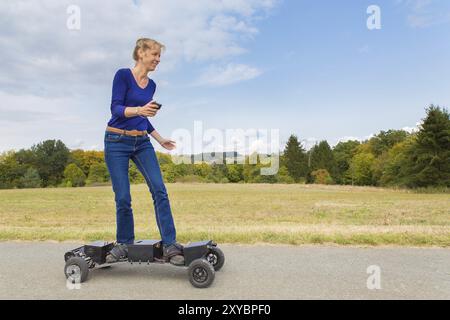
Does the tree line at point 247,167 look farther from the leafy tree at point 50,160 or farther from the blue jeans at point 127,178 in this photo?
the blue jeans at point 127,178

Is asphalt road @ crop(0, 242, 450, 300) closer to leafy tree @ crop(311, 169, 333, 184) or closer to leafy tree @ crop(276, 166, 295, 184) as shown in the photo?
leafy tree @ crop(276, 166, 295, 184)

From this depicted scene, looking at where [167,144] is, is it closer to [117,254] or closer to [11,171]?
[117,254]

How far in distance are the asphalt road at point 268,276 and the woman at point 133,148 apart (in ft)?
1.23

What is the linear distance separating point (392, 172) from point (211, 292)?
254ft

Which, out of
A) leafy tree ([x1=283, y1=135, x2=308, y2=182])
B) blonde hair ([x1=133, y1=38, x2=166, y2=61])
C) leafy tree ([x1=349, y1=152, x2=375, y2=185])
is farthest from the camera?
leafy tree ([x1=283, y1=135, x2=308, y2=182])

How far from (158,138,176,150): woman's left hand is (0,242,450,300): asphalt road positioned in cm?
135

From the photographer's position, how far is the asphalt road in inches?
140

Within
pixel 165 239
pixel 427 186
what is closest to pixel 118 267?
pixel 165 239

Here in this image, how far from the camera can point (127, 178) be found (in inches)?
175

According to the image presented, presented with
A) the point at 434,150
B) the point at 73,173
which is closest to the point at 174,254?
the point at 434,150

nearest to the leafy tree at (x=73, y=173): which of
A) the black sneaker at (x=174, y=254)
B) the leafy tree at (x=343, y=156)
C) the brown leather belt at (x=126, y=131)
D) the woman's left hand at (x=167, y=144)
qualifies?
the leafy tree at (x=343, y=156)

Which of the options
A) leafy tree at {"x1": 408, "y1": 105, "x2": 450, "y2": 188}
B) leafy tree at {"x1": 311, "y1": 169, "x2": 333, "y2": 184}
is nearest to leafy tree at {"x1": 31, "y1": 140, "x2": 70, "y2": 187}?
leafy tree at {"x1": 311, "y1": 169, "x2": 333, "y2": 184}

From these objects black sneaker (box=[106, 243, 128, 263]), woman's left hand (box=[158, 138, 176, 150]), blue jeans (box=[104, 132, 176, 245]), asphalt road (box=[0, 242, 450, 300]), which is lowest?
asphalt road (box=[0, 242, 450, 300])

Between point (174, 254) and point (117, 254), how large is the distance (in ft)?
A: 1.98
